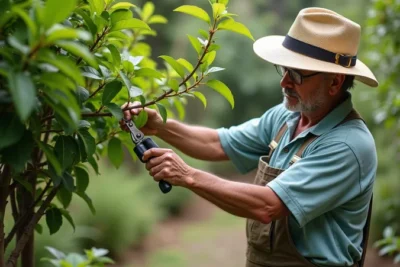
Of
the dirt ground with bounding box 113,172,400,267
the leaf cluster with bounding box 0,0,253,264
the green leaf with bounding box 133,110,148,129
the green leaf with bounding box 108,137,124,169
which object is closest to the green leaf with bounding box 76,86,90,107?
the leaf cluster with bounding box 0,0,253,264

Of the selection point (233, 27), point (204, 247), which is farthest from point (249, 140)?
point (204, 247)

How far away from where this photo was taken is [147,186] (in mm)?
11523

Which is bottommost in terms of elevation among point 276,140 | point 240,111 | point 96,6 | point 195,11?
point 276,140

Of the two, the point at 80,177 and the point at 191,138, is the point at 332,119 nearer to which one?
the point at 191,138

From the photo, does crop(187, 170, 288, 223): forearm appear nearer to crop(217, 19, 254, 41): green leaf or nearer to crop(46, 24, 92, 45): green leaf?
crop(217, 19, 254, 41): green leaf

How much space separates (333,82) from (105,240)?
20.6 ft

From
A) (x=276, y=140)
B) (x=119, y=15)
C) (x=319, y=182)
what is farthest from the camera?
(x=276, y=140)

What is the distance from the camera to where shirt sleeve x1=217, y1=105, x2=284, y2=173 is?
11.2 feet

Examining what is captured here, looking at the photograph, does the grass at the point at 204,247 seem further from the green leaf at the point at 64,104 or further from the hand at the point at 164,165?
the green leaf at the point at 64,104

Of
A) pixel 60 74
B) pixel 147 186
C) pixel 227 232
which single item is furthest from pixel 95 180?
pixel 60 74

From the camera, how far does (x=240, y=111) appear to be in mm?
19500

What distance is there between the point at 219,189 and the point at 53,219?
2.20 ft

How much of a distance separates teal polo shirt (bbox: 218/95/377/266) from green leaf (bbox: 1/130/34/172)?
48.0 inches

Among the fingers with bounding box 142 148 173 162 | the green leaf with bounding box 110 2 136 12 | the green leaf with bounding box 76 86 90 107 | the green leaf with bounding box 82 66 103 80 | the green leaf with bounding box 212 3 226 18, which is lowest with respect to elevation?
the fingers with bounding box 142 148 173 162
